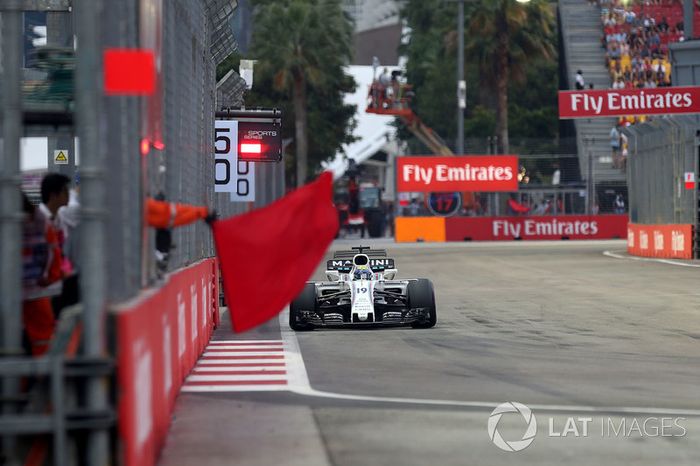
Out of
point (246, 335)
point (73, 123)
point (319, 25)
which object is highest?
point (319, 25)

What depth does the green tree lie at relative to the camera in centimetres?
6053

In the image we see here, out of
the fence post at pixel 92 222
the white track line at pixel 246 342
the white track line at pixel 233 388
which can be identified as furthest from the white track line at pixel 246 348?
the fence post at pixel 92 222

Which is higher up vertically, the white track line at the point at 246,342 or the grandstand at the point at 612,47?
the grandstand at the point at 612,47

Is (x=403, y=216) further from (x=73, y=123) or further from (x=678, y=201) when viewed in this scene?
(x=73, y=123)

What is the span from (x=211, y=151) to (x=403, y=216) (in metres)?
40.0

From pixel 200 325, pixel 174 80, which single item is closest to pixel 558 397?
pixel 174 80

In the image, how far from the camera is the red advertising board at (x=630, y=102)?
37750 mm

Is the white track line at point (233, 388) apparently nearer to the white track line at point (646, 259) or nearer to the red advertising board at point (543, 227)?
the white track line at point (646, 259)

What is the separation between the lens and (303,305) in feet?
58.3

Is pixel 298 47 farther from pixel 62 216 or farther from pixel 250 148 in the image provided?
pixel 62 216

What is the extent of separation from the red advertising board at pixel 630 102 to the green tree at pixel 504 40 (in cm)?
2064

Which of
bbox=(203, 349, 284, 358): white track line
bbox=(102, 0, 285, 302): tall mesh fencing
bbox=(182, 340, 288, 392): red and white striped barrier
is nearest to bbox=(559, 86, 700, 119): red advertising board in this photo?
bbox=(102, 0, 285, 302): tall mesh fencing

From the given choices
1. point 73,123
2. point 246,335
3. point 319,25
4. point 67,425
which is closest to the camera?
point 67,425

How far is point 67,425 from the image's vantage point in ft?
22.2
